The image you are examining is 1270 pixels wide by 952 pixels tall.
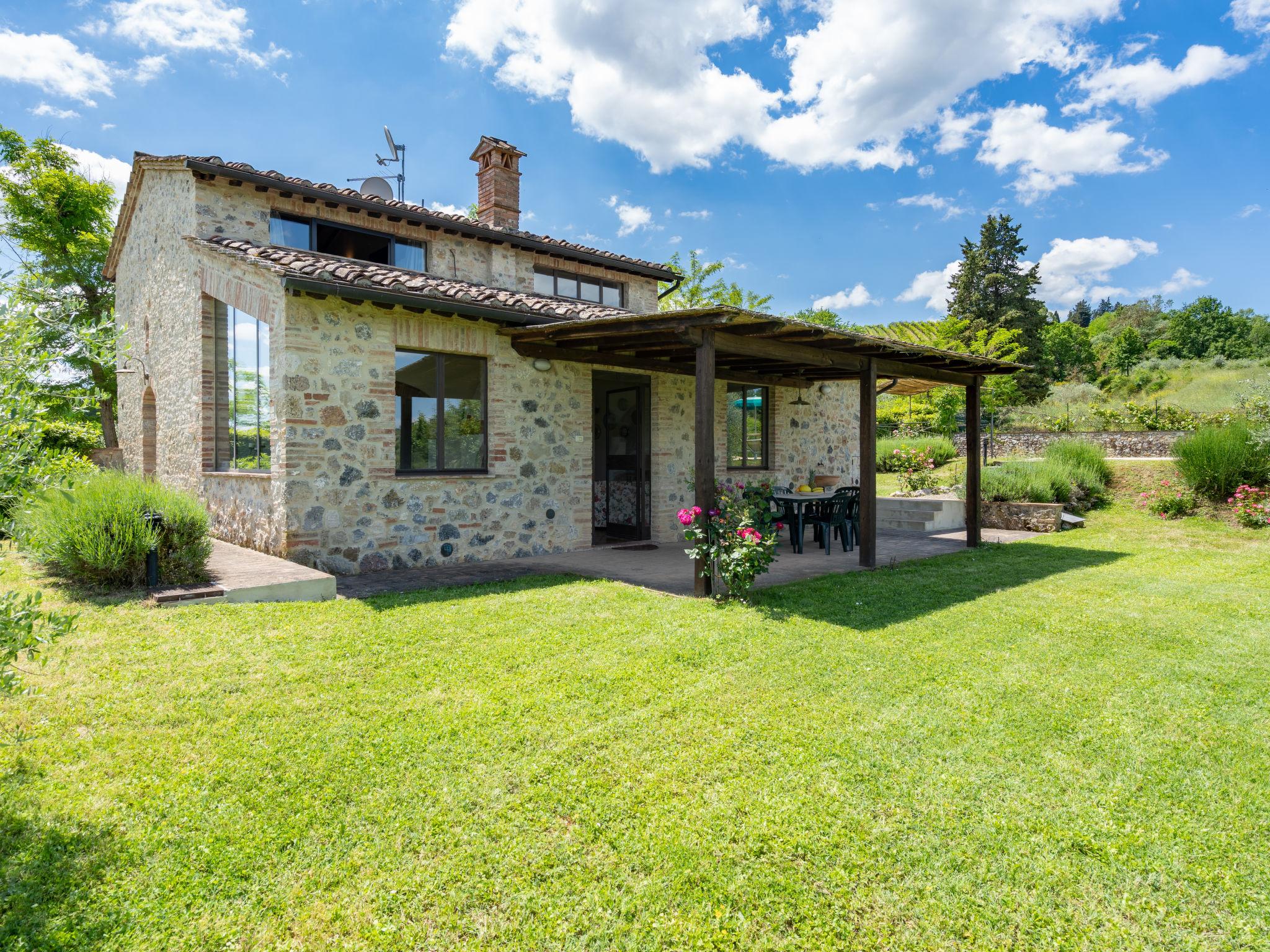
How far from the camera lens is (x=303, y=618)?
17.8 feet

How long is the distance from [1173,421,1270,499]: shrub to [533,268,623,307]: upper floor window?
1135cm

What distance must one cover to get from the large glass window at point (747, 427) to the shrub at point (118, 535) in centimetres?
838

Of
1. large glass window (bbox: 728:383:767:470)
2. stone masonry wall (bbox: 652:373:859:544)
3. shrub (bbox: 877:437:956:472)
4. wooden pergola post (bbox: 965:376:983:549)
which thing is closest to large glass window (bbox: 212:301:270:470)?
stone masonry wall (bbox: 652:373:859:544)

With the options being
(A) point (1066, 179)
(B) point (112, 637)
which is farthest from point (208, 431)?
(A) point (1066, 179)

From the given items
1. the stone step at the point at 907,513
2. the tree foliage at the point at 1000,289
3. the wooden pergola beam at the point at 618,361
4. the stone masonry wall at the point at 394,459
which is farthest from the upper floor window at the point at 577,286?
the tree foliage at the point at 1000,289

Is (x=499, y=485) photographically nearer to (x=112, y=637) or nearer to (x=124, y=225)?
(x=112, y=637)

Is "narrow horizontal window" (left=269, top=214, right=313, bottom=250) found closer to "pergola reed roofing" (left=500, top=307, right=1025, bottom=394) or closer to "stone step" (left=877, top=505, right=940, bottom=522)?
"pergola reed roofing" (left=500, top=307, right=1025, bottom=394)

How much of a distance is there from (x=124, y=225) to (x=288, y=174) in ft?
20.2

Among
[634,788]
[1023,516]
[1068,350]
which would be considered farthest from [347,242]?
[1068,350]

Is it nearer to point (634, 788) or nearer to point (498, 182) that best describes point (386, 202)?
point (498, 182)

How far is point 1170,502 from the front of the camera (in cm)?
1170

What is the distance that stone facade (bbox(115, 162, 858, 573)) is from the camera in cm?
723

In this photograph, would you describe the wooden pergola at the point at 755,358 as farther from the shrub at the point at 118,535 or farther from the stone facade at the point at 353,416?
the shrub at the point at 118,535

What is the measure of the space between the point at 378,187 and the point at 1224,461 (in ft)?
53.9
